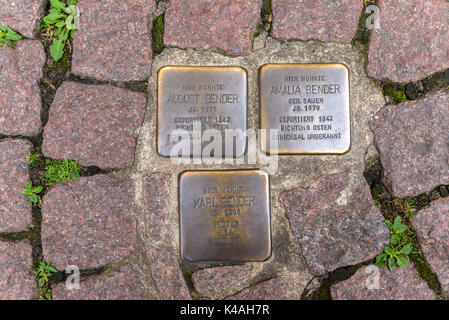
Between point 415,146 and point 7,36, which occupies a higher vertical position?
point 7,36

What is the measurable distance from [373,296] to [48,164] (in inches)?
54.7

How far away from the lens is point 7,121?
134 cm

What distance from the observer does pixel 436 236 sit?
1.34 meters

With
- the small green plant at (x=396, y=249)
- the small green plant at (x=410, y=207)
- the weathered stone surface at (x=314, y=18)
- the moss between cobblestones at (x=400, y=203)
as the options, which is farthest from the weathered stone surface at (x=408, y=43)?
the small green plant at (x=396, y=249)

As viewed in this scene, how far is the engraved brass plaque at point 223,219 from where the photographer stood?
134cm

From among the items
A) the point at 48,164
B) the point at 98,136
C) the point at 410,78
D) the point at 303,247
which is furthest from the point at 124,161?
the point at 410,78

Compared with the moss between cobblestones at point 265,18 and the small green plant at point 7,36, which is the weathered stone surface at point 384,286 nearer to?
the moss between cobblestones at point 265,18

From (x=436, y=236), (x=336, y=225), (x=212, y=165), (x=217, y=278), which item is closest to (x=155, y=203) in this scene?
(x=212, y=165)

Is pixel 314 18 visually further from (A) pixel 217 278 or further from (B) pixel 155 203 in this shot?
(A) pixel 217 278

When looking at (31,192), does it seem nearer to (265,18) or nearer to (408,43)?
(265,18)

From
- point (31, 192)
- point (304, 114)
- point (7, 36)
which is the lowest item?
point (31, 192)

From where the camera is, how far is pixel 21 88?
1346 mm

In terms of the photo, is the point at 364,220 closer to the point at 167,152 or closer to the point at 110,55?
the point at 167,152

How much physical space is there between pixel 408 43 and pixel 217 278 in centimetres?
121
